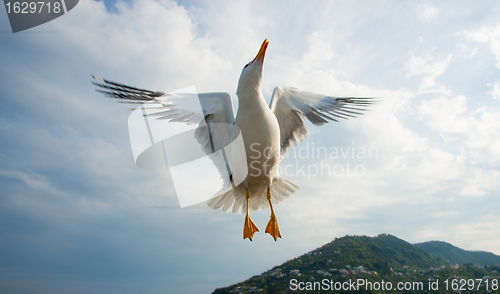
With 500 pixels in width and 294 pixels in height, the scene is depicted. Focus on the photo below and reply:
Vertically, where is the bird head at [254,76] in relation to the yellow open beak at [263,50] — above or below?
below

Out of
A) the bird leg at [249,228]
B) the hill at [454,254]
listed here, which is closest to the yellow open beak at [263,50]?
the bird leg at [249,228]

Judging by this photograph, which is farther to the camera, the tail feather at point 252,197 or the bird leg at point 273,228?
the tail feather at point 252,197

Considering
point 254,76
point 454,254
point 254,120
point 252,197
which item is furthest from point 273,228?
point 454,254

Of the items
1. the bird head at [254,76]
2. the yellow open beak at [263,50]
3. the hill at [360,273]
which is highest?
the yellow open beak at [263,50]

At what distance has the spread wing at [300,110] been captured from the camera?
6.21 meters

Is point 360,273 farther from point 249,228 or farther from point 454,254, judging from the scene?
point 249,228

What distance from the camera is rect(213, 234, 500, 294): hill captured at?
4800 centimetres

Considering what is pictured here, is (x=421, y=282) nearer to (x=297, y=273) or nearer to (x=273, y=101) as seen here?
(x=297, y=273)

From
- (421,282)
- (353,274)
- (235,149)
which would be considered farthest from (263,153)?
(421,282)

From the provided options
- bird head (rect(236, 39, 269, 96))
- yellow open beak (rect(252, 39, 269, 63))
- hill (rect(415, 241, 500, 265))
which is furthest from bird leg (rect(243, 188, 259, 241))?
hill (rect(415, 241, 500, 265))

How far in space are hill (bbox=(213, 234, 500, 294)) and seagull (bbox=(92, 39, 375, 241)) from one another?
45488 millimetres

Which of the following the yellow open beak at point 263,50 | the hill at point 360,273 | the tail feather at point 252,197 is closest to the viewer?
the yellow open beak at point 263,50

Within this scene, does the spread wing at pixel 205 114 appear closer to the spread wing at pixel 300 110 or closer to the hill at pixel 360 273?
the spread wing at pixel 300 110

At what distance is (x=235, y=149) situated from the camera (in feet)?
16.8
